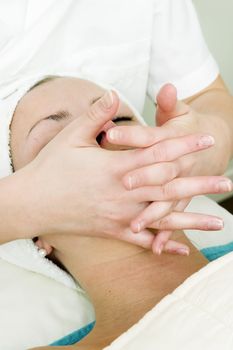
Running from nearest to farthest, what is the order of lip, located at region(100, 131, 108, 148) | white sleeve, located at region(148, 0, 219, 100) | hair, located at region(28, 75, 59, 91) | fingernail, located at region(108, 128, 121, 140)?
fingernail, located at region(108, 128, 121, 140) → lip, located at region(100, 131, 108, 148) → hair, located at region(28, 75, 59, 91) → white sleeve, located at region(148, 0, 219, 100)

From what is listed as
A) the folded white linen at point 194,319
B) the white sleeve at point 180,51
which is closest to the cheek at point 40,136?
the folded white linen at point 194,319

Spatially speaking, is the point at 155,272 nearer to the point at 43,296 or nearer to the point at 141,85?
the point at 43,296

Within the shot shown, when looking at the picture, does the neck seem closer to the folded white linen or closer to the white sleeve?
the folded white linen

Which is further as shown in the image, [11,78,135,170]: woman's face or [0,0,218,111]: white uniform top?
[0,0,218,111]: white uniform top

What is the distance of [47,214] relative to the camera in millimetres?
847

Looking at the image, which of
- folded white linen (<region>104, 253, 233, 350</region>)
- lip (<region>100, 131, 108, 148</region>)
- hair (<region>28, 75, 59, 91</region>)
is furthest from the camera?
hair (<region>28, 75, 59, 91</region>)

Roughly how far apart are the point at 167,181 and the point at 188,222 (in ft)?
0.24

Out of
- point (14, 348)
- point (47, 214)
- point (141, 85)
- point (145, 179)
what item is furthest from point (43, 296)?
point (141, 85)

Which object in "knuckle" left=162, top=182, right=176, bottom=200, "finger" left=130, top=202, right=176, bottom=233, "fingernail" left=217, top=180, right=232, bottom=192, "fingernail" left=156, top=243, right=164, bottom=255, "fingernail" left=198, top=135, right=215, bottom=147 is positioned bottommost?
"fingernail" left=156, top=243, right=164, bottom=255

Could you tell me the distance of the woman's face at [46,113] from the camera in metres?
0.89

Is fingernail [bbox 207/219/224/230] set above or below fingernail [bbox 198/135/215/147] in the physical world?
below

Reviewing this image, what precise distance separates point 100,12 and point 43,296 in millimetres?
579

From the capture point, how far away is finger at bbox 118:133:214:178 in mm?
773

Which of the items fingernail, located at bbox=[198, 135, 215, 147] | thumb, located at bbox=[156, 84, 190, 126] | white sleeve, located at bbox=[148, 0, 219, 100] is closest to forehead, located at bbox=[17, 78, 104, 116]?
thumb, located at bbox=[156, 84, 190, 126]
